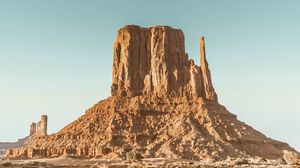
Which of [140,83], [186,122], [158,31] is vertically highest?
[158,31]

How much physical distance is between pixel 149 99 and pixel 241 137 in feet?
108

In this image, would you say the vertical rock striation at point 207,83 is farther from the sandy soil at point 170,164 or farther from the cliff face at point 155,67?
the sandy soil at point 170,164

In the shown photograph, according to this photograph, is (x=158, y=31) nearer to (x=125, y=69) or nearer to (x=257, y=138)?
(x=125, y=69)

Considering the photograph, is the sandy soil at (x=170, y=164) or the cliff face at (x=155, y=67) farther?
the cliff face at (x=155, y=67)

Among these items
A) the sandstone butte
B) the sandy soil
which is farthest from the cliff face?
the sandy soil

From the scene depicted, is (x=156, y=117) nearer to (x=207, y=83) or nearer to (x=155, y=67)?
(x=207, y=83)

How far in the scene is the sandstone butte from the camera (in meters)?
120

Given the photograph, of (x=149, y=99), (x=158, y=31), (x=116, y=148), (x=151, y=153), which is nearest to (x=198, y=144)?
(x=151, y=153)

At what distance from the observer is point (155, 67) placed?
511 ft

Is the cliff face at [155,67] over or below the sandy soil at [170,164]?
over

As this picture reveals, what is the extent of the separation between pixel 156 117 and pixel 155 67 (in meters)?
23.6

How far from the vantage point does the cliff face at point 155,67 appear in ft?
484

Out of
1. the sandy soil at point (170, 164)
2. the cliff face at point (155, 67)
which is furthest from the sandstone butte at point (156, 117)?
the sandy soil at point (170, 164)

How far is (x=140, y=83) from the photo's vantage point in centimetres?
15525
